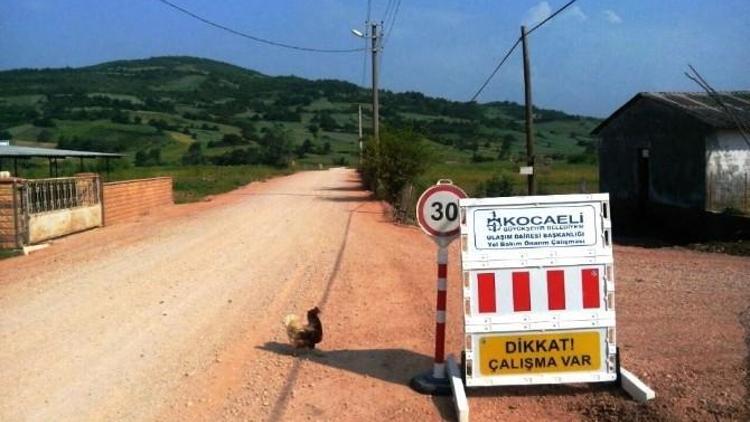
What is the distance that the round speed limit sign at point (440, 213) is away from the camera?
6164 millimetres

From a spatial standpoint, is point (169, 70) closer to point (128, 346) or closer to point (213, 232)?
point (213, 232)

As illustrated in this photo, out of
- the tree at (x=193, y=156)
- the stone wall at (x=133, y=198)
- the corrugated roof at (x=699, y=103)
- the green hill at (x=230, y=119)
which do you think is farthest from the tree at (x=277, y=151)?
the corrugated roof at (x=699, y=103)

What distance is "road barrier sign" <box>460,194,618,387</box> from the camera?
5.79 metres

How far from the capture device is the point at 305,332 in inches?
285

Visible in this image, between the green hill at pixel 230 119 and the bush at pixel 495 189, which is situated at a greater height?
the green hill at pixel 230 119

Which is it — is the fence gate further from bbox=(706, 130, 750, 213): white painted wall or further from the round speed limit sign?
bbox=(706, 130, 750, 213): white painted wall

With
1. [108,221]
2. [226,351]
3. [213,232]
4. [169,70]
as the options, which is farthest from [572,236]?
[169,70]

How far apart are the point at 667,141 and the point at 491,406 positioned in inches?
825

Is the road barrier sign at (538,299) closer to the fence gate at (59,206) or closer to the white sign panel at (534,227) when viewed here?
the white sign panel at (534,227)

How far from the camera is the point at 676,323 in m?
7.87

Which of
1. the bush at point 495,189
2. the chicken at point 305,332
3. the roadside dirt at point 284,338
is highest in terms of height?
the bush at point 495,189

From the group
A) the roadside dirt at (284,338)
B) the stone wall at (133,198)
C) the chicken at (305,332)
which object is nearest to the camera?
the roadside dirt at (284,338)

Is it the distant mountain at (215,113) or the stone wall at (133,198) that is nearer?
the stone wall at (133,198)

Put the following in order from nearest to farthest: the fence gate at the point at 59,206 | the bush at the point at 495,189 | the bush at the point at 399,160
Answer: the fence gate at the point at 59,206 → the bush at the point at 399,160 → the bush at the point at 495,189
